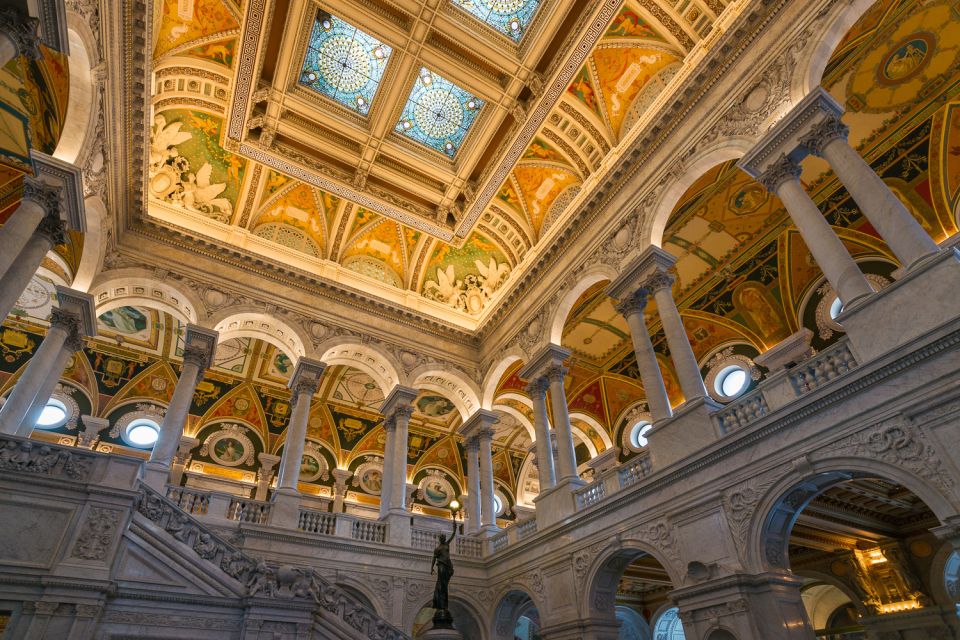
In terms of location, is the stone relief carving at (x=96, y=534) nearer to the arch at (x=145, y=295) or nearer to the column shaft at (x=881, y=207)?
the arch at (x=145, y=295)

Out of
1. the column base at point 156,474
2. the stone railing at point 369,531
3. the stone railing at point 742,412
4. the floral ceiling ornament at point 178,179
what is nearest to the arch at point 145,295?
the floral ceiling ornament at point 178,179

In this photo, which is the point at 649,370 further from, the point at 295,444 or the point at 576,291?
the point at 295,444

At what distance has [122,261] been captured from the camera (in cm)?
1502

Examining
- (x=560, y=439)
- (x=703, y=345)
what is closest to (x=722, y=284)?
(x=703, y=345)

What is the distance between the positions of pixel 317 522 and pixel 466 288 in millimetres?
9735

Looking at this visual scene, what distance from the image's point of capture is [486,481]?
17312 mm

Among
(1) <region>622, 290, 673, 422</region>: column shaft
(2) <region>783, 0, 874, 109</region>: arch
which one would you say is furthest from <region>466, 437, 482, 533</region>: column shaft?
(2) <region>783, 0, 874, 109</region>: arch

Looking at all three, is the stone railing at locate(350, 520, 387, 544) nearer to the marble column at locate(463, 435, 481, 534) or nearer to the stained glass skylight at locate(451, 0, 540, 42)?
the marble column at locate(463, 435, 481, 534)

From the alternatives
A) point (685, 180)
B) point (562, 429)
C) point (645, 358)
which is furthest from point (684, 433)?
→ point (685, 180)

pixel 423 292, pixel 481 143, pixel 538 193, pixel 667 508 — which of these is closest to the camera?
pixel 667 508

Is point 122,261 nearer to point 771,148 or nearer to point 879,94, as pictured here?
point 771,148

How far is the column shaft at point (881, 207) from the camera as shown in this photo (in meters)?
7.87

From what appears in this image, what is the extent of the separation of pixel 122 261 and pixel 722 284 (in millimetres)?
17091

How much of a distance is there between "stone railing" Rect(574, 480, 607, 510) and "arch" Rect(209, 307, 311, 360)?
899 cm
